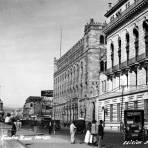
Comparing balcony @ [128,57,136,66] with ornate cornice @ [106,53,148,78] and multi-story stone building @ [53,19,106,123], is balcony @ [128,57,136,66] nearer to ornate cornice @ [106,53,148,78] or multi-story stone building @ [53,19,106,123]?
ornate cornice @ [106,53,148,78]

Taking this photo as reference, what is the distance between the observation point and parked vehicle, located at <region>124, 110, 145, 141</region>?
111ft

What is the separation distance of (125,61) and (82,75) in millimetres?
36348

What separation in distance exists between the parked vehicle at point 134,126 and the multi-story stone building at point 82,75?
4439 cm

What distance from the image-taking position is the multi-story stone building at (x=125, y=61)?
58.1 metres

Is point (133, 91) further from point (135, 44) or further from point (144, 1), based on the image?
point (144, 1)

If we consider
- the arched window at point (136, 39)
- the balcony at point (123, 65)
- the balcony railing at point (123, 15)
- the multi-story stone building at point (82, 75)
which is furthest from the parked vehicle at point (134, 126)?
the multi-story stone building at point (82, 75)

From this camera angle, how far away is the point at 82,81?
3930 inches

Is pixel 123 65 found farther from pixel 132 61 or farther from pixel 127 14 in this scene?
pixel 127 14

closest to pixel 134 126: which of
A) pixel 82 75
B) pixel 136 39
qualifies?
pixel 136 39

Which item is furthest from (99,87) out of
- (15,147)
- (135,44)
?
(15,147)

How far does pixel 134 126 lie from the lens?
3403cm

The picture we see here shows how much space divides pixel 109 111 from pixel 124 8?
1904 cm

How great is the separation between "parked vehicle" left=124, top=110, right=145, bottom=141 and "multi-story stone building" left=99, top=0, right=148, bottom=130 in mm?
21031

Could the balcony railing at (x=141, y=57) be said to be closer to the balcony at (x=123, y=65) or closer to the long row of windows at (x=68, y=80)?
the balcony at (x=123, y=65)
